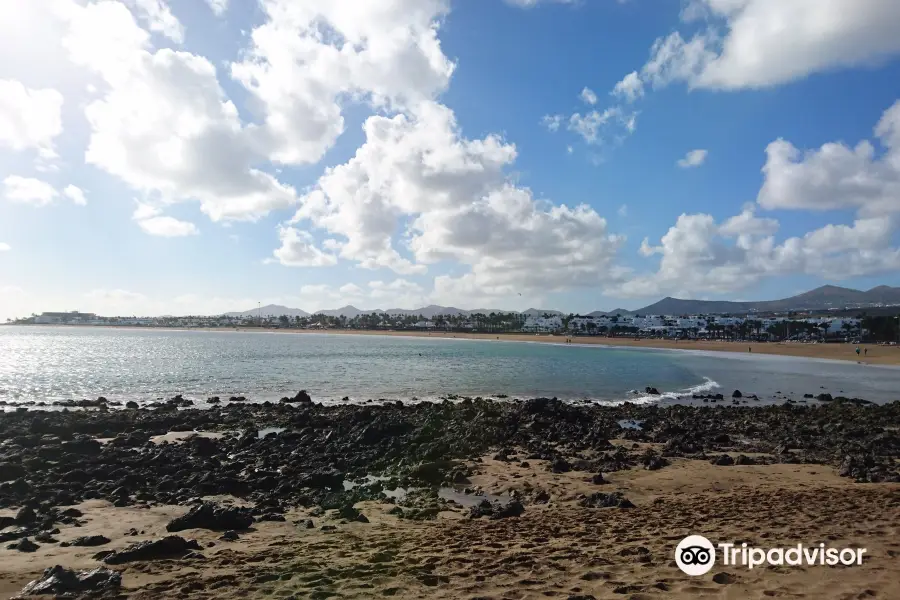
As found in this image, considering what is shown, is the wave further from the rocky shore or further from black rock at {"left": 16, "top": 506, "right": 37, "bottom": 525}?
black rock at {"left": 16, "top": 506, "right": 37, "bottom": 525}

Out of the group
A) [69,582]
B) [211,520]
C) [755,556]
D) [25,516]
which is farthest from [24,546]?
[755,556]

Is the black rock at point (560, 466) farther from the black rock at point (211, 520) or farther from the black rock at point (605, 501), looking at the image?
the black rock at point (211, 520)

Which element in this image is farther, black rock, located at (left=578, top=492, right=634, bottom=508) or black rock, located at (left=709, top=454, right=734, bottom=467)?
black rock, located at (left=709, top=454, right=734, bottom=467)

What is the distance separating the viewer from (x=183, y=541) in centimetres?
934

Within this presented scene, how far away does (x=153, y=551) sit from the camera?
29.3 ft

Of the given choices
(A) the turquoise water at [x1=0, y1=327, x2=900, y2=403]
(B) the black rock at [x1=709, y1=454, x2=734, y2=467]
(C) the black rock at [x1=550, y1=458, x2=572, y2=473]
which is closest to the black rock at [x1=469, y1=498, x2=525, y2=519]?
(C) the black rock at [x1=550, y1=458, x2=572, y2=473]

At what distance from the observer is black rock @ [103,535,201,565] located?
8.76m

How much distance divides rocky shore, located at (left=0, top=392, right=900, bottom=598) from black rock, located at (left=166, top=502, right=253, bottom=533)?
29 millimetres

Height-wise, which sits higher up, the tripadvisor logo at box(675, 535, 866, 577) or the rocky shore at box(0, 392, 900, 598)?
the tripadvisor logo at box(675, 535, 866, 577)

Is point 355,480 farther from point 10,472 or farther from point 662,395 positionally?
point 662,395

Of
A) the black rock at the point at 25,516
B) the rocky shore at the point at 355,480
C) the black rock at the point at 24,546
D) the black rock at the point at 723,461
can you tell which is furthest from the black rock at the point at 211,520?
the black rock at the point at 723,461

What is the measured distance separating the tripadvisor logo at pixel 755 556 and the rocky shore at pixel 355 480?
0.48m

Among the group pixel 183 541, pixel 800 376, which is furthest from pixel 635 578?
pixel 800 376

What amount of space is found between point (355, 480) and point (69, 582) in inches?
329
